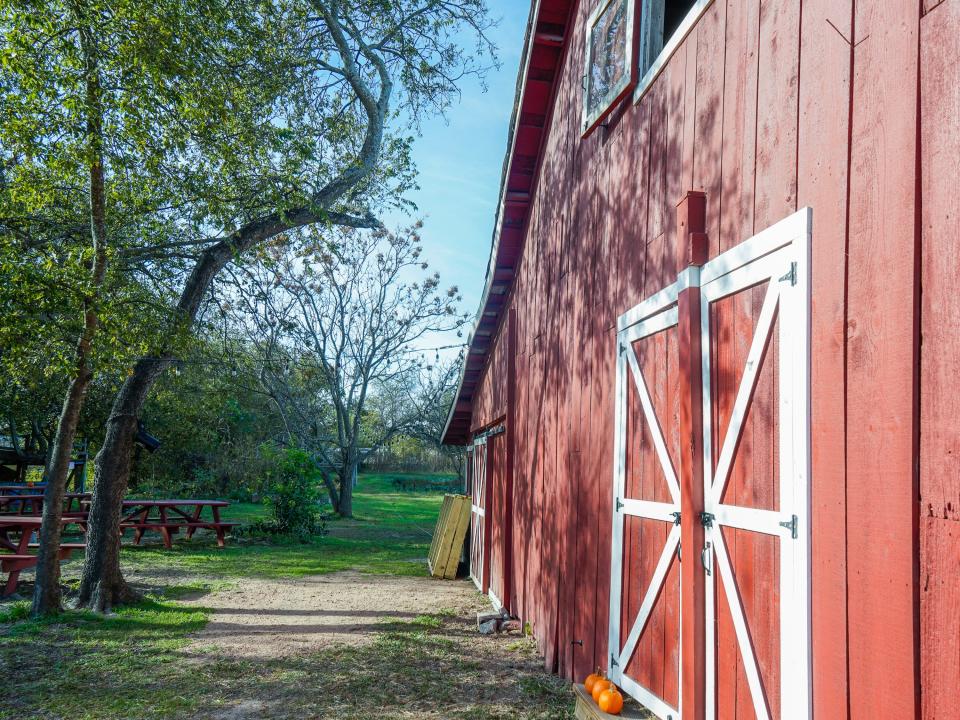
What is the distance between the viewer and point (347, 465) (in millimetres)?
21250

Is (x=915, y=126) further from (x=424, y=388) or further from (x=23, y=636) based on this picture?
(x=424, y=388)

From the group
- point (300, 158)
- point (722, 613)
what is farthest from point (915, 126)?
point (300, 158)

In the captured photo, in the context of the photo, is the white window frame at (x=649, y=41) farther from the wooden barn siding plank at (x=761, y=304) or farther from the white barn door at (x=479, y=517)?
the white barn door at (x=479, y=517)

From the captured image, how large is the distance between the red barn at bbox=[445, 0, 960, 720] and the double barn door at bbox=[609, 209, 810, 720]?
0.01 m

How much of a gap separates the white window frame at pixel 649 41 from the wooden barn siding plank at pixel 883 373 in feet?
5.36

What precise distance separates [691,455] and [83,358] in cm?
624

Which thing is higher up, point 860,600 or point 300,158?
point 300,158

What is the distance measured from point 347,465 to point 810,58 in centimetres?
1975

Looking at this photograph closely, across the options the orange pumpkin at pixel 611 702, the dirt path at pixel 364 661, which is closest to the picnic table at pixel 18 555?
the dirt path at pixel 364 661

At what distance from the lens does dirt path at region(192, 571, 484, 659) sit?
7039mm

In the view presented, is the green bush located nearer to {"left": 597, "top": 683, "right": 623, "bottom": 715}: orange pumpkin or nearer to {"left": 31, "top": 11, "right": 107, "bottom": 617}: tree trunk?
{"left": 31, "top": 11, "right": 107, "bottom": 617}: tree trunk

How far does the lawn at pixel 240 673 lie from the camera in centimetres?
506

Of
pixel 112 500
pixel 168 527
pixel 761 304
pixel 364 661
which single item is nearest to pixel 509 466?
pixel 364 661

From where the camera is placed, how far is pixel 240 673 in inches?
234
